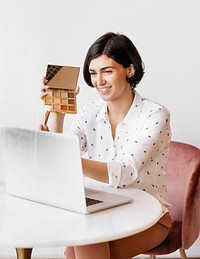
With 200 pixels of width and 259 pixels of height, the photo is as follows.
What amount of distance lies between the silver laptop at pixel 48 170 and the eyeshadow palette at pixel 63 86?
0.77 ft

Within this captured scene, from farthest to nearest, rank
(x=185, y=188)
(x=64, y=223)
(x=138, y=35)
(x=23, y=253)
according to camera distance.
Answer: (x=138, y=35), (x=185, y=188), (x=23, y=253), (x=64, y=223)

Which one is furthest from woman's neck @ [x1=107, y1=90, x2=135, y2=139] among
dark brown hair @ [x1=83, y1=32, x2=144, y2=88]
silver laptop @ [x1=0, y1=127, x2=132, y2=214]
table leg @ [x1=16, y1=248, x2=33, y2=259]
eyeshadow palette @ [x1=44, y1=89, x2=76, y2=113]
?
table leg @ [x1=16, y1=248, x2=33, y2=259]

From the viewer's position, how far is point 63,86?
1546mm

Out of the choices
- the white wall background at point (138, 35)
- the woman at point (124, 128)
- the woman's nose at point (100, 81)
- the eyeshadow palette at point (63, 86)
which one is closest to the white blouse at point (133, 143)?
the woman at point (124, 128)

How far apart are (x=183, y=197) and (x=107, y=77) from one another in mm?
639

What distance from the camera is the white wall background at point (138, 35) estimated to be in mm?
2375

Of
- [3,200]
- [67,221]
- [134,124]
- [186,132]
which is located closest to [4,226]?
[67,221]

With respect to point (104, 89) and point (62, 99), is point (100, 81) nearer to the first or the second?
point (104, 89)

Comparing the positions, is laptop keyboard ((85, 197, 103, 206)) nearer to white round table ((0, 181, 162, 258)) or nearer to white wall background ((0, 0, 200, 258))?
white round table ((0, 181, 162, 258))

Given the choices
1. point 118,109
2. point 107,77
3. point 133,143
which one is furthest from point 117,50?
point 133,143

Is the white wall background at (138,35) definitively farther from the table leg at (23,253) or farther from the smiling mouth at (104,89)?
the table leg at (23,253)

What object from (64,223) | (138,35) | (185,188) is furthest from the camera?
(138,35)

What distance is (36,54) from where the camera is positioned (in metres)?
2.35

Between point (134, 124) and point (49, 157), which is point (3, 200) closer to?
point (49, 157)
